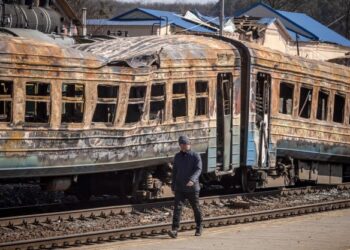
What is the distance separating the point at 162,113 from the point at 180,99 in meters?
0.67

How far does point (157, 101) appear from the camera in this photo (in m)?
17.5

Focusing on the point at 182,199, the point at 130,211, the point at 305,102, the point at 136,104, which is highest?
the point at 136,104

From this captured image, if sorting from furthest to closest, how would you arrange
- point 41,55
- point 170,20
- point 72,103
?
1. point 170,20
2. point 72,103
3. point 41,55

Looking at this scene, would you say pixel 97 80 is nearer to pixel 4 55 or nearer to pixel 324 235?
pixel 4 55

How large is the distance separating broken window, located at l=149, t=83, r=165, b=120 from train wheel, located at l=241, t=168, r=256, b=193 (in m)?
3.55

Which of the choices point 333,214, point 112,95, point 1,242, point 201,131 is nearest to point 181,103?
point 201,131

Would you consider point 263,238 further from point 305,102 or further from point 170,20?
point 170,20

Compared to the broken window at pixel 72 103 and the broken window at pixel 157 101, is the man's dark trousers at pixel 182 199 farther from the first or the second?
the broken window at pixel 157 101

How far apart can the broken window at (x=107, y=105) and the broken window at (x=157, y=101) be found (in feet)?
3.40

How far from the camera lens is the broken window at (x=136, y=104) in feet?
55.5

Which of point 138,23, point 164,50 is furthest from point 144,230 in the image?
point 138,23

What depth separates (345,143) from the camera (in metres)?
23.3

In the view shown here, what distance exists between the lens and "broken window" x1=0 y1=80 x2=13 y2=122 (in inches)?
580

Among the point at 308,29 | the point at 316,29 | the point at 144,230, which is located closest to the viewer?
the point at 144,230
